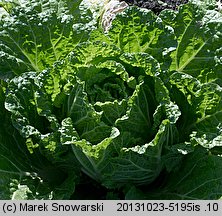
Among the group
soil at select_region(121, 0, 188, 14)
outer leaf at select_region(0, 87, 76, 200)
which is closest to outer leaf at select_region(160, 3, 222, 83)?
outer leaf at select_region(0, 87, 76, 200)

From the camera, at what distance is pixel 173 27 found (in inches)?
101

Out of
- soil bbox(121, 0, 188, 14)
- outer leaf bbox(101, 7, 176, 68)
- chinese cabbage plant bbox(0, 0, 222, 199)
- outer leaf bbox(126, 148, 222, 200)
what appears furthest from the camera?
soil bbox(121, 0, 188, 14)

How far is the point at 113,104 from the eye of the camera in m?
2.16

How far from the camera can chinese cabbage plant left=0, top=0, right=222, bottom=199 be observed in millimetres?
2209

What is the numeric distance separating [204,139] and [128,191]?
442 millimetres

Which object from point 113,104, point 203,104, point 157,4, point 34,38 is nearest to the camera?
point 113,104

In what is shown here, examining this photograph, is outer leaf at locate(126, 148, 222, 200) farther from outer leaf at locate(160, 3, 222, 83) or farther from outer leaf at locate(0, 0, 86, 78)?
outer leaf at locate(0, 0, 86, 78)

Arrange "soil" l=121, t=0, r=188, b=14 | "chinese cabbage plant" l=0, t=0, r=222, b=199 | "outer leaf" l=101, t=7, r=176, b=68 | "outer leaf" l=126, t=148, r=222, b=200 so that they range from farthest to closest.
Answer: "soil" l=121, t=0, r=188, b=14, "outer leaf" l=101, t=7, r=176, b=68, "outer leaf" l=126, t=148, r=222, b=200, "chinese cabbage plant" l=0, t=0, r=222, b=199

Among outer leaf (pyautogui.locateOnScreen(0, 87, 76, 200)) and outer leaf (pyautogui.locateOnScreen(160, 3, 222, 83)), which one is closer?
outer leaf (pyautogui.locateOnScreen(0, 87, 76, 200))

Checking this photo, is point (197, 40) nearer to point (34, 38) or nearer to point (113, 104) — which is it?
point (113, 104)

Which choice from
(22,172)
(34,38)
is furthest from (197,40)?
(22,172)

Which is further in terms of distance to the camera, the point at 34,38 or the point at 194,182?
the point at 34,38

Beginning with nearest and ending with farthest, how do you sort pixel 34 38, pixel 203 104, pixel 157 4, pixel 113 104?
pixel 113 104 → pixel 203 104 → pixel 34 38 → pixel 157 4

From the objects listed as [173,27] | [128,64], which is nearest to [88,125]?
[128,64]
